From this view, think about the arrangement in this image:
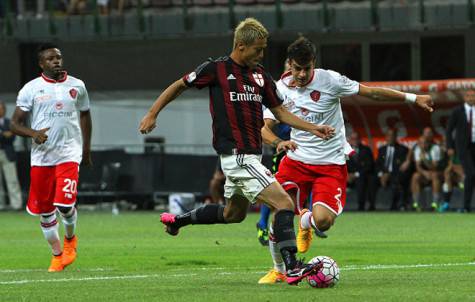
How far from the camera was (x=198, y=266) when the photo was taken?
46.5 feet

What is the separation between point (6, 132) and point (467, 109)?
1015 cm

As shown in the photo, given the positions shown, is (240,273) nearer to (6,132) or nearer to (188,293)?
(188,293)

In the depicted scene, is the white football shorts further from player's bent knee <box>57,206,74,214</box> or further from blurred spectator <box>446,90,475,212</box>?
blurred spectator <box>446,90,475,212</box>

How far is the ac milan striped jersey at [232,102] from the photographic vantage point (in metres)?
11.2

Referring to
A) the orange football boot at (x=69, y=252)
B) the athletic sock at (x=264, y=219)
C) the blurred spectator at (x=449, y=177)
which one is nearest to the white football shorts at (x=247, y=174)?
the orange football boot at (x=69, y=252)

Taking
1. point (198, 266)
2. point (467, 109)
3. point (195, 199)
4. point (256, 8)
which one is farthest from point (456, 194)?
point (198, 266)

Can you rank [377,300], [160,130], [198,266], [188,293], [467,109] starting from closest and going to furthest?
[377,300] < [188,293] < [198,266] < [467,109] < [160,130]

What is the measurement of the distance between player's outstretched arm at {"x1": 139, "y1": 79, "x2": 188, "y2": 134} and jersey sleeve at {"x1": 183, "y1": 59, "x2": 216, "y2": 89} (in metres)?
0.07

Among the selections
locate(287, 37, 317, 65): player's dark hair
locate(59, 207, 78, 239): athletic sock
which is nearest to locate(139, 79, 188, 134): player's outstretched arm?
locate(287, 37, 317, 65): player's dark hair

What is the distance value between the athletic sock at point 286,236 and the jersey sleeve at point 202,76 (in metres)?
1.23

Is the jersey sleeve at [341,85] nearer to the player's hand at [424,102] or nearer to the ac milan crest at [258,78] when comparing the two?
the player's hand at [424,102]

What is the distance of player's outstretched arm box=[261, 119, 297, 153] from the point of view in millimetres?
11773

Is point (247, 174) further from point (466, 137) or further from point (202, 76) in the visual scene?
point (466, 137)

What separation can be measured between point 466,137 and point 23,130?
1344cm
